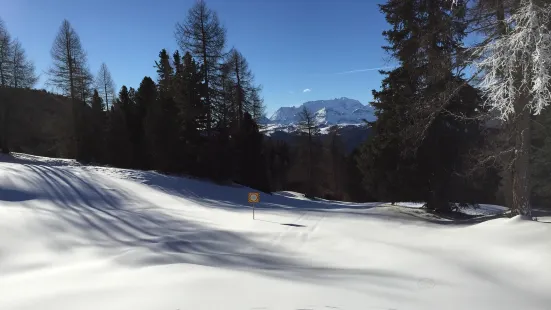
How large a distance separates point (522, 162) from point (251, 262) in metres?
6.58

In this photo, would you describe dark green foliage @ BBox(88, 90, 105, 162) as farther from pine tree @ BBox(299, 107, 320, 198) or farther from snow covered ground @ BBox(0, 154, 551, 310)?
snow covered ground @ BBox(0, 154, 551, 310)

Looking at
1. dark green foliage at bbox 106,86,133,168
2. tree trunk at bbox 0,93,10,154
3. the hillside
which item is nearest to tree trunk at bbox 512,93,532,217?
dark green foliage at bbox 106,86,133,168

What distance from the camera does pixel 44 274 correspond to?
5121 millimetres

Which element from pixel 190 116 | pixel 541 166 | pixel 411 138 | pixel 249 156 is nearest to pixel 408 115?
pixel 411 138

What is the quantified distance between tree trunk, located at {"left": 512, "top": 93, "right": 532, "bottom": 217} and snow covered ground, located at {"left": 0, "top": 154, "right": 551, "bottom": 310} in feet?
3.82

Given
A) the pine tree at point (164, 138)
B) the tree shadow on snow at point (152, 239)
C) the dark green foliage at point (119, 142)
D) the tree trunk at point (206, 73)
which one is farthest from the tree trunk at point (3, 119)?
the tree trunk at point (206, 73)

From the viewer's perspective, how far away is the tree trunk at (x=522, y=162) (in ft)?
24.3

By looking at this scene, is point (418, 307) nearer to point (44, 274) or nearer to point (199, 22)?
point (44, 274)

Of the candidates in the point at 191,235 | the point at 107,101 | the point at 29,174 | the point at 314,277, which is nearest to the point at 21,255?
the point at 191,235

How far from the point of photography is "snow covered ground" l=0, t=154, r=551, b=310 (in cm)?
394

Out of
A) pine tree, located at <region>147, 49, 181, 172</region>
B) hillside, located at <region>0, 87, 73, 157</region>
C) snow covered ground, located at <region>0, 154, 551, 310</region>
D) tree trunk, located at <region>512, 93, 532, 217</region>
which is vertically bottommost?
snow covered ground, located at <region>0, 154, 551, 310</region>

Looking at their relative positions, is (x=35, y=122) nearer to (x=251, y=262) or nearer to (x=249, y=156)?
(x=249, y=156)

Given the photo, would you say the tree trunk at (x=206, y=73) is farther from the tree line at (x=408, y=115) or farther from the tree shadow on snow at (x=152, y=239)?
the tree shadow on snow at (x=152, y=239)

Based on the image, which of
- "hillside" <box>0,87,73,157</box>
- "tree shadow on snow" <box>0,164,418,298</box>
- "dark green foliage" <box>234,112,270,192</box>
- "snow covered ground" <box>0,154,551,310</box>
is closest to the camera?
"snow covered ground" <box>0,154,551,310</box>
